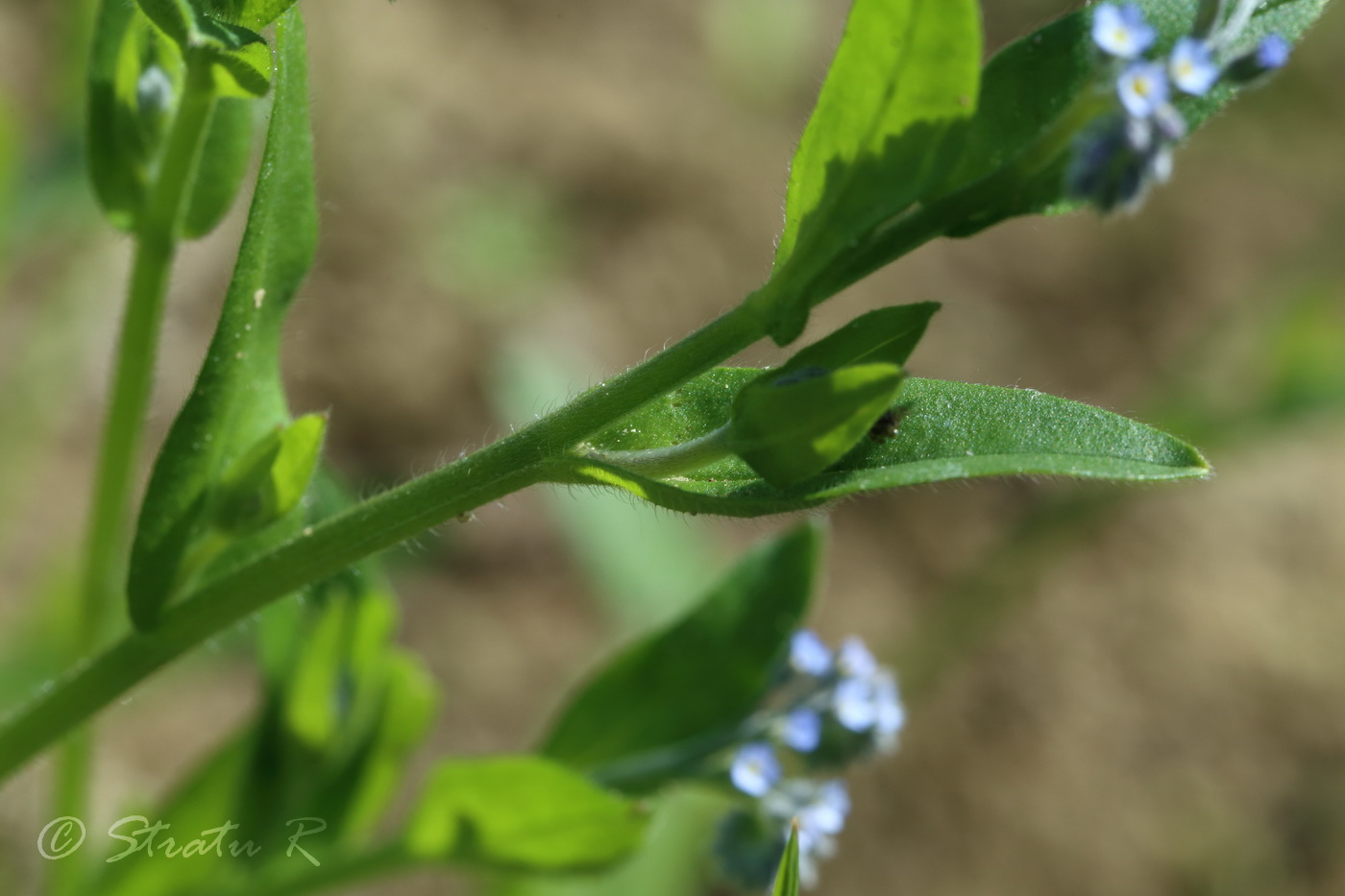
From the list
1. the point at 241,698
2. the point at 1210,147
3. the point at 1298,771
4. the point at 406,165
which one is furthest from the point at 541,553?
the point at 1210,147

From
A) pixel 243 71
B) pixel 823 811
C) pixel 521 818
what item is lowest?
pixel 823 811

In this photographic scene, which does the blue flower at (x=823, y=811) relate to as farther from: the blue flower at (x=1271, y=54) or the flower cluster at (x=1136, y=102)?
the blue flower at (x=1271, y=54)

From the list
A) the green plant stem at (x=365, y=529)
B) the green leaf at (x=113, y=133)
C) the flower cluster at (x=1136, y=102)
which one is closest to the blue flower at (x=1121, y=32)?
the flower cluster at (x=1136, y=102)

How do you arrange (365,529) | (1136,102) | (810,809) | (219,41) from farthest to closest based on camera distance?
(810,809), (365,529), (219,41), (1136,102)

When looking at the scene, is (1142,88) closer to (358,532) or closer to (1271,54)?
(1271,54)

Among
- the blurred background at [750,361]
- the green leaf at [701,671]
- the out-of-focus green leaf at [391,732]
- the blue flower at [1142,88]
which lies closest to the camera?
the blue flower at [1142,88]

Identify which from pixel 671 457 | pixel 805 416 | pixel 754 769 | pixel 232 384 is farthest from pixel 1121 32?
pixel 754 769

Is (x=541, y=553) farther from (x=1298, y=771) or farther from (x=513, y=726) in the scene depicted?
(x=1298, y=771)

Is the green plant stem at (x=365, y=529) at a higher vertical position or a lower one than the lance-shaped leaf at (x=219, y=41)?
lower
